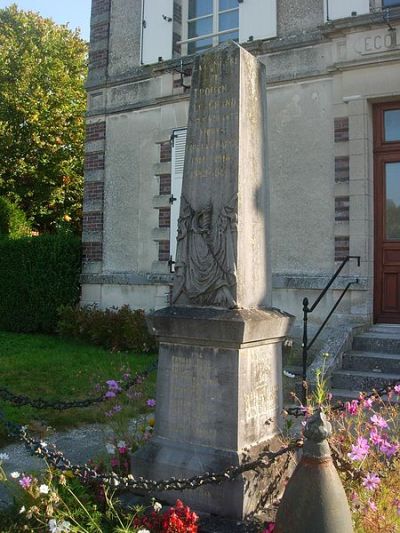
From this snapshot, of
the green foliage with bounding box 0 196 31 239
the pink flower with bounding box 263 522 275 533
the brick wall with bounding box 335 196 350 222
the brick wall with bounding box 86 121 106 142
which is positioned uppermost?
the brick wall with bounding box 86 121 106 142

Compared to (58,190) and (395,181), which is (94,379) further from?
(58,190)

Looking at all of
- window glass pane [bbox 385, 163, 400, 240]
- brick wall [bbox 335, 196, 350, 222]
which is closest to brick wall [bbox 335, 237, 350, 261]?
brick wall [bbox 335, 196, 350, 222]

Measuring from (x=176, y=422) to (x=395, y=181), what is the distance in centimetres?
566

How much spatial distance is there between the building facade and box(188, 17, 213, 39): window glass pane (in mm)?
25

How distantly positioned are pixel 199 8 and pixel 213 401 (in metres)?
8.44

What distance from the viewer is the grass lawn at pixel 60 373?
5770 mm

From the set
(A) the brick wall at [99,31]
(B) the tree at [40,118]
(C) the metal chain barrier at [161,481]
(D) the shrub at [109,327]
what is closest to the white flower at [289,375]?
(D) the shrub at [109,327]

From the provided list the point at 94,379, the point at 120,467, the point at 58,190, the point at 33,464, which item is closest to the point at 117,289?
the point at 94,379

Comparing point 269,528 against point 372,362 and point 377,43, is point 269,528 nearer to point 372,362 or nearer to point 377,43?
point 372,362

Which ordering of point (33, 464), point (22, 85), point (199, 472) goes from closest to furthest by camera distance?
point (199, 472) → point (33, 464) → point (22, 85)

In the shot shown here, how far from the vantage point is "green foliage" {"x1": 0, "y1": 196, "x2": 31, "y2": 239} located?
17.4 metres

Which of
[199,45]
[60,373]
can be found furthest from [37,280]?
[199,45]

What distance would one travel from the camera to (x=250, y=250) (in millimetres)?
3795

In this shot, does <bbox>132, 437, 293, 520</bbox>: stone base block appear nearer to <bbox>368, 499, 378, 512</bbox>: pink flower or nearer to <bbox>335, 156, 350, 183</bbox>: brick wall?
<bbox>368, 499, 378, 512</bbox>: pink flower
